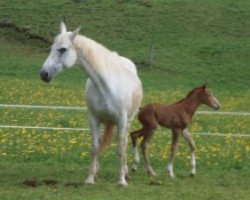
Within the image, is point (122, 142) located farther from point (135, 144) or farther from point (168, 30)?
point (168, 30)

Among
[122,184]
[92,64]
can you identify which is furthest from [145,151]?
[92,64]

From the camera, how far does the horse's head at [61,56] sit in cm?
945

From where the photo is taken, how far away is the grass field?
397 inches

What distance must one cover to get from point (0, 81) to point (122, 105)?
16049 millimetres

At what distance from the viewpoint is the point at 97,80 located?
9.84m

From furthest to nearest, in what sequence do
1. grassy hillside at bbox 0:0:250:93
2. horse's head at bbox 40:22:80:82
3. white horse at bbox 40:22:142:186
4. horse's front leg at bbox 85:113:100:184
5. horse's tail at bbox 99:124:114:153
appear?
grassy hillside at bbox 0:0:250:93, horse's tail at bbox 99:124:114:153, horse's front leg at bbox 85:113:100:184, white horse at bbox 40:22:142:186, horse's head at bbox 40:22:80:82

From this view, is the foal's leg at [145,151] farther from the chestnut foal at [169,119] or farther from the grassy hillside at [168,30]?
the grassy hillside at [168,30]

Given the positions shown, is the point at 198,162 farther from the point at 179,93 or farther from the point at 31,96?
the point at 179,93

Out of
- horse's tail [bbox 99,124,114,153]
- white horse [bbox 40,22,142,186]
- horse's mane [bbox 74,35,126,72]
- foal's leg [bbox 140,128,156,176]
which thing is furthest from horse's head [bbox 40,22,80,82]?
foal's leg [bbox 140,128,156,176]

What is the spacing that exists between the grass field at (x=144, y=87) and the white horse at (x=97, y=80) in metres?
0.74

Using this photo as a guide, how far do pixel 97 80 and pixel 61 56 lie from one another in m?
0.62

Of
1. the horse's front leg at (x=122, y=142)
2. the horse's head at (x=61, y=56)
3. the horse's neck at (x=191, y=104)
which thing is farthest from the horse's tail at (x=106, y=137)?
the horse's head at (x=61, y=56)

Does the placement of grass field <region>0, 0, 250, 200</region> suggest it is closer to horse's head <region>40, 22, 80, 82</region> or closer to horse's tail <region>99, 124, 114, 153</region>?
horse's tail <region>99, 124, 114, 153</region>

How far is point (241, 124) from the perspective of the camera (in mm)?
Result: 16344
